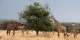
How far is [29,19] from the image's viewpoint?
3262cm

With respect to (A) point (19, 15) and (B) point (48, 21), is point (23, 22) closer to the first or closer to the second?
(A) point (19, 15)

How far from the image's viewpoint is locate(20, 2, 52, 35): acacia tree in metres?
32.2

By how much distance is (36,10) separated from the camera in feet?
107

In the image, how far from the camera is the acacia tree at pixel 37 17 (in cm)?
3222

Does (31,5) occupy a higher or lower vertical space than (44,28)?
higher

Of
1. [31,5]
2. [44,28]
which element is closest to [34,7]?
[31,5]

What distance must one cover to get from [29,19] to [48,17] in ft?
7.73

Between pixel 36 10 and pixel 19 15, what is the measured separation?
2395mm

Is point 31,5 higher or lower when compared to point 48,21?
higher

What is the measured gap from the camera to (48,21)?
107 ft

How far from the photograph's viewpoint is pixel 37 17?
107 ft

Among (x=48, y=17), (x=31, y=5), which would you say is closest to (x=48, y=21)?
(x=48, y=17)

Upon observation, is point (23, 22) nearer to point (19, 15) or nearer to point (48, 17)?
point (19, 15)

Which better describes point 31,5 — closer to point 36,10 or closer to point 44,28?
point 36,10
